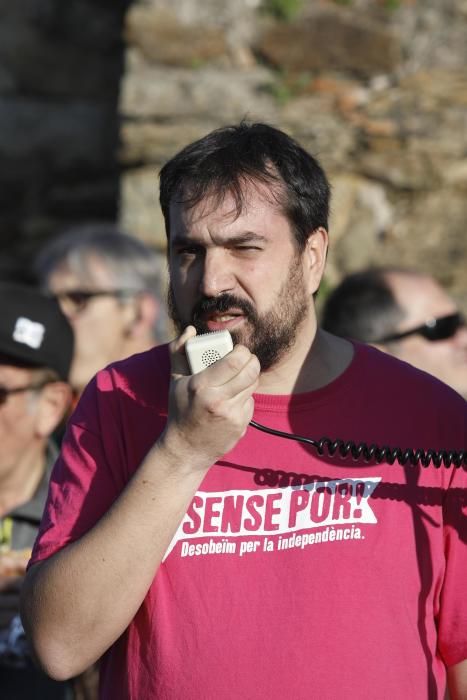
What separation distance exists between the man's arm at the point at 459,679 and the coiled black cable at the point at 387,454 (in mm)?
438

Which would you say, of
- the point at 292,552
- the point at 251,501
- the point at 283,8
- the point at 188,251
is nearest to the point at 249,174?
the point at 188,251

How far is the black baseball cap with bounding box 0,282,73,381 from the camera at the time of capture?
130 inches

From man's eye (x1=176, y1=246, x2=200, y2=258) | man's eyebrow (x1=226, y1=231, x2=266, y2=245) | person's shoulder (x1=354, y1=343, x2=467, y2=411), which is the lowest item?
person's shoulder (x1=354, y1=343, x2=467, y2=411)

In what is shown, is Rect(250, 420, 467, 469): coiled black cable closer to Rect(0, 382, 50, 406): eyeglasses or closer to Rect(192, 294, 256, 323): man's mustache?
Rect(192, 294, 256, 323): man's mustache

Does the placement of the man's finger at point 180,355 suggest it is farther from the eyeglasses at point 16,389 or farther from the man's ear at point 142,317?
the man's ear at point 142,317

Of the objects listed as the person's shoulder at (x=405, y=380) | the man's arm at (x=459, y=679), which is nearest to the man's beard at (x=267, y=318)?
the person's shoulder at (x=405, y=380)

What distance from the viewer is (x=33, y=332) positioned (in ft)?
10.9

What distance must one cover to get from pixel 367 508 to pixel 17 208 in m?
4.66

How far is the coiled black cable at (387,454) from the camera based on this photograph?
7.36ft

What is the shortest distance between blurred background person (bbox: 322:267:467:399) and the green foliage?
2.30 m

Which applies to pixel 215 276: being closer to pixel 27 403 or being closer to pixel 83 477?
pixel 83 477

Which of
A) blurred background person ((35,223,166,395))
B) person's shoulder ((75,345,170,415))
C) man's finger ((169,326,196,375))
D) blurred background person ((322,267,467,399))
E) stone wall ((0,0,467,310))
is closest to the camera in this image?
man's finger ((169,326,196,375))

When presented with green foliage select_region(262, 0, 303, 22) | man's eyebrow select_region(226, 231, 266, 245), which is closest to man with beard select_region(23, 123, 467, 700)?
man's eyebrow select_region(226, 231, 266, 245)

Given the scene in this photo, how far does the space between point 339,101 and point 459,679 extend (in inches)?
153
